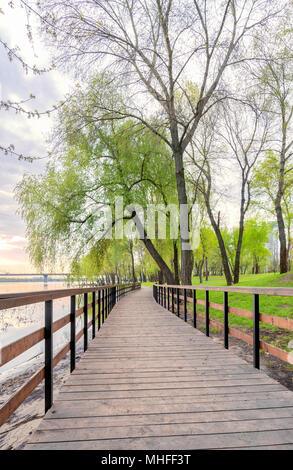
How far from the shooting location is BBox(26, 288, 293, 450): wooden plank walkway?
1.83 meters

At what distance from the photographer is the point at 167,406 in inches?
91.1

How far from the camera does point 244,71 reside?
9.68 metres

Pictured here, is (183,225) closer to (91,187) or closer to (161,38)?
(91,187)

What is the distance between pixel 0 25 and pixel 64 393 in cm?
373

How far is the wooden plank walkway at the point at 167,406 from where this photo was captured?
1.83m

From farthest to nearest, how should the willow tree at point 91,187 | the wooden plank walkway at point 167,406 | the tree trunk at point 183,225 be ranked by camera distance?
the willow tree at point 91,187 < the tree trunk at point 183,225 < the wooden plank walkway at point 167,406

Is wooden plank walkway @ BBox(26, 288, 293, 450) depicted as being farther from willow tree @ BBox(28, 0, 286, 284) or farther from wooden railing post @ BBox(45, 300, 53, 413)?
willow tree @ BBox(28, 0, 286, 284)

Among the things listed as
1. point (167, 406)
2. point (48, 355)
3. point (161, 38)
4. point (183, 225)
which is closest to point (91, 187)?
point (183, 225)

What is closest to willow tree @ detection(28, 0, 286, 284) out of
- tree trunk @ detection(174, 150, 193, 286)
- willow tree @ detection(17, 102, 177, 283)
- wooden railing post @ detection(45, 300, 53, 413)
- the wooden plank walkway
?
tree trunk @ detection(174, 150, 193, 286)

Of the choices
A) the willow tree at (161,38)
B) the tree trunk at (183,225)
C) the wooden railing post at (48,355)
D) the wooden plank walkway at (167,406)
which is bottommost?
the wooden plank walkway at (167,406)

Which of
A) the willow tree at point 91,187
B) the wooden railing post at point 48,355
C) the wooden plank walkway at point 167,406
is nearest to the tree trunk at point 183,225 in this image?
the willow tree at point 91,187

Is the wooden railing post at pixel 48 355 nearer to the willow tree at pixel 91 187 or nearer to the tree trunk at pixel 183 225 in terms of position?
the tree trunk at pixel 183 225
